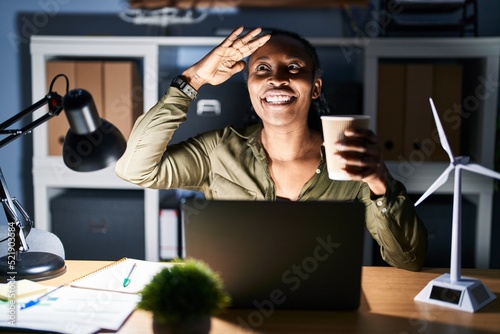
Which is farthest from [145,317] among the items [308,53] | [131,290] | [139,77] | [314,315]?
[139,77]

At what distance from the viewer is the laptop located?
1117mm

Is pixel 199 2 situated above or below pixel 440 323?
above

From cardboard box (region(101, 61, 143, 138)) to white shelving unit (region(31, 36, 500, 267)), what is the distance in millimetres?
59

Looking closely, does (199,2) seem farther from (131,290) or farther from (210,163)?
(131,290)

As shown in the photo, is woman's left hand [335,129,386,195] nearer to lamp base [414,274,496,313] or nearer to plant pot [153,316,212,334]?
lamp base [414,274,496,313]

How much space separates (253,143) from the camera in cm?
192

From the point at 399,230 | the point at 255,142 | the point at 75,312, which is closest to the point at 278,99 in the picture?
the point at 255,142

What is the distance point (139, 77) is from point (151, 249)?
80cm

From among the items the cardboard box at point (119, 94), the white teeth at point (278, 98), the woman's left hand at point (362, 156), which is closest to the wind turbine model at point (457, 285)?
the woman's left hand at point (362, 156)

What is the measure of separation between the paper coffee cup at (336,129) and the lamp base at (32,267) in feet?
2.30

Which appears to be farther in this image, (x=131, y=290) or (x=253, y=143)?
(x=253, y=143)

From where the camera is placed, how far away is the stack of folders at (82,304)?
1.12 meters

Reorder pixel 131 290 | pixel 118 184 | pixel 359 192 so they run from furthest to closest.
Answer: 1. pixel 118 184
2. pixel 359 192
3. pixel 131 290

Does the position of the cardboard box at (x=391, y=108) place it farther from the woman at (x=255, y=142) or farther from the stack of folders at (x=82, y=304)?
the stack of folders at (x=82, y=304)
